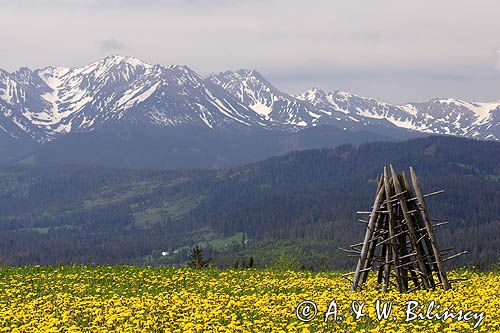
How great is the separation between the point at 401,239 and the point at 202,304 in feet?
27.3

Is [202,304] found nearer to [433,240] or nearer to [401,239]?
[401,239]

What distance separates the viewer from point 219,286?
73.6 ft

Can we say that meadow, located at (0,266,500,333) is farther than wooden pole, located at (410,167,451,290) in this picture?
No

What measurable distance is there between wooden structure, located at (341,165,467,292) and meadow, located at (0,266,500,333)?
763 millimetres

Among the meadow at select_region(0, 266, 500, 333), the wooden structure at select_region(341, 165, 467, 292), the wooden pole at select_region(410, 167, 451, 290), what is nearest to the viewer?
the meadow at select_region(0, 266, 500, 333)

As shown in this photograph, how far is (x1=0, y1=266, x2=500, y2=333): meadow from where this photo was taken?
14547mm

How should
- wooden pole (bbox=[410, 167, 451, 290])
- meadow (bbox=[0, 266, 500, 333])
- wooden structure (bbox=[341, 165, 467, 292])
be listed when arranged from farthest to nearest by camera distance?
1. wooden structure (bbox=[341, 165, 467, 292])
2. wooden pole (bbox=[410, 167, 451, 290])
3. meadow (bbox=[0, 266, 500, 333])

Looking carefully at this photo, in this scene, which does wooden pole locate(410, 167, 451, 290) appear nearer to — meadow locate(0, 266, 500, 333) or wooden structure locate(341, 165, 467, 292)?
wooden structure locate(341, 165, 467, 292)

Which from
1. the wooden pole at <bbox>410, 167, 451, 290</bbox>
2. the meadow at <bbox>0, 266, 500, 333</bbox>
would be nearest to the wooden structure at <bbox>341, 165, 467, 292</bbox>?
the wooden pole at <bbox>410, 167, 451, 290</bbox>

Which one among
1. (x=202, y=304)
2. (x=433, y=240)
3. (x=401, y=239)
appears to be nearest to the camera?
(x=202, y=304)

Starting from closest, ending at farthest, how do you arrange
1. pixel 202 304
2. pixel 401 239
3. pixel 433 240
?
1. pixel 202 304
2. pixel 433 240
3. pixel 401 239

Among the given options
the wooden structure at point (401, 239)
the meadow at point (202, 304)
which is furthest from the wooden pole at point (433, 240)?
the meadow at point (202, 304)

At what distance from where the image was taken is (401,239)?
22344 millimetres

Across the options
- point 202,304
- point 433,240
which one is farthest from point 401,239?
point 202,304
